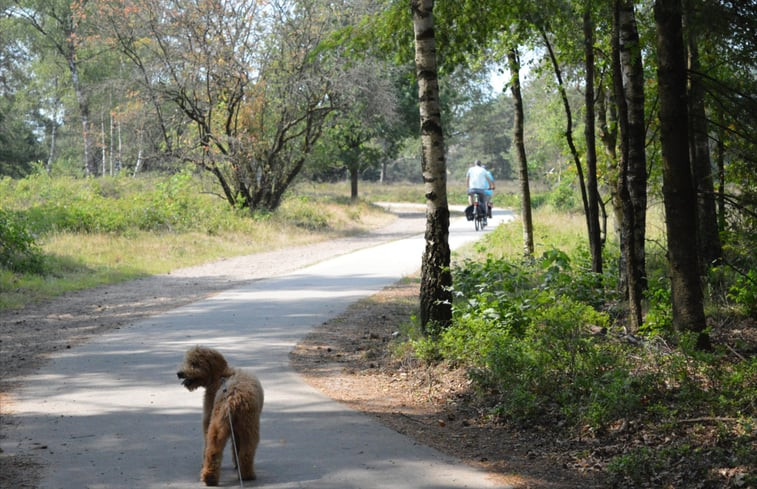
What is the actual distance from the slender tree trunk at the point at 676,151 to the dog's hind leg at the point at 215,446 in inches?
185

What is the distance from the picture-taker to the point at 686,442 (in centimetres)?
613

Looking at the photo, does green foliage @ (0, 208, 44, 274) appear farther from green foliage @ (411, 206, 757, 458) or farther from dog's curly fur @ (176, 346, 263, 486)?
dog's curly fur @ (176, 346, 263, 486)

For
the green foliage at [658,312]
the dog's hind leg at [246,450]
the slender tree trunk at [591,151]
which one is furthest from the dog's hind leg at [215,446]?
the slender tree trunk at [591,151]

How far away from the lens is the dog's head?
5859mm

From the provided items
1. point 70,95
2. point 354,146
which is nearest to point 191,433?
point 354,146

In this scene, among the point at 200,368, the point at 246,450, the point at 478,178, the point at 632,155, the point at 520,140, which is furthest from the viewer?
the point at 478,178

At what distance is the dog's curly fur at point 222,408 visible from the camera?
18.2ft

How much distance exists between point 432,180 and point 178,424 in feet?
14.0

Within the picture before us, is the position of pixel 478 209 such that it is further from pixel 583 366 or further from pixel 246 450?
pixel 246 450

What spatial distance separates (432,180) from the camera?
10078mm

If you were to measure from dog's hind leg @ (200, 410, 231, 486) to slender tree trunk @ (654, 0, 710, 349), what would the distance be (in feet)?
15.4

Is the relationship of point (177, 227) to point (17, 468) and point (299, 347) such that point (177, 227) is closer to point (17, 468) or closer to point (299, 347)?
point (299, 347)

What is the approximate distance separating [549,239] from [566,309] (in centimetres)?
1320

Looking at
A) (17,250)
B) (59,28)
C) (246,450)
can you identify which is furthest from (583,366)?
(59,28)
